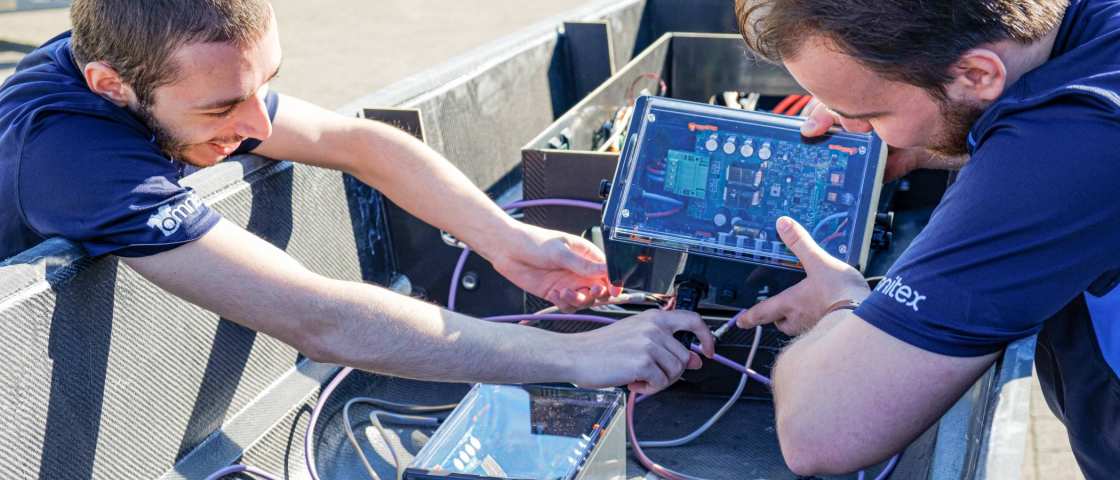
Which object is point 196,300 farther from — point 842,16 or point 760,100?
point 760,100

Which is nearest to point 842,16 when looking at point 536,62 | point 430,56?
point 536,62

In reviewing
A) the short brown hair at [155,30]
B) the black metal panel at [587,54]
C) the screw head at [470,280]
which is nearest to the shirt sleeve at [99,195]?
the short brown hair at [155,30]

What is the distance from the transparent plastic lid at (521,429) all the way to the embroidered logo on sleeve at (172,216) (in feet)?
1.76

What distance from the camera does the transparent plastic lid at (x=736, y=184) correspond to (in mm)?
1625

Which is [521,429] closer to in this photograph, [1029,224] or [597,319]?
[597,319]

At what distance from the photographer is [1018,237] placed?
1116 mm

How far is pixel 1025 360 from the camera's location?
1077 mm

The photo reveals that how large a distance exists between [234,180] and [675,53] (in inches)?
68.4

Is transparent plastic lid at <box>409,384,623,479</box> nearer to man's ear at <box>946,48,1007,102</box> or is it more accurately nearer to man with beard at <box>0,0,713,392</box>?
man with beard at <box>0,0,713,392</box>

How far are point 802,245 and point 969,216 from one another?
0.38 m

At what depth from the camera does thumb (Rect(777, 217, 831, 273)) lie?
1.51 meters

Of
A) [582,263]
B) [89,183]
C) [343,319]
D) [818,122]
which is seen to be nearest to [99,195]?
[89,183]

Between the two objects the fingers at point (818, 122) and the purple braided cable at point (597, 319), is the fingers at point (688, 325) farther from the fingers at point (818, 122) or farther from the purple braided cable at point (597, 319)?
the fingers at point (818, 122)

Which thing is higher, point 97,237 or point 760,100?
point 97,237
